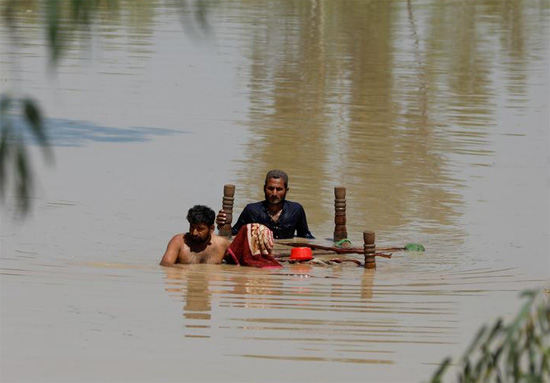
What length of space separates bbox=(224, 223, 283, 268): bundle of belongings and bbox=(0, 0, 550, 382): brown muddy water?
173 mm

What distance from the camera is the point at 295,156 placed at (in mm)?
19609

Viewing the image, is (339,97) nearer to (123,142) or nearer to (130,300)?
(123,142)

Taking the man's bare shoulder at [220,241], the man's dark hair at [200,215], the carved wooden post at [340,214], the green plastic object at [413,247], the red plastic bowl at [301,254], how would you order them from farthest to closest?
the carved wooden post at [340,214] → the green plastic object at [413,247] → the red plastic bowl at [301,254] → the man's bare shoulder at [220,241] → the man's dark hair at [200,215]

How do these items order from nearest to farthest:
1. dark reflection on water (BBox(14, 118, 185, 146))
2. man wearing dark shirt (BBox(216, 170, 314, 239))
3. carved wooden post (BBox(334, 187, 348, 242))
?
man wearing dark shirt (BBox(216, 170, 314, 239)) → carved wooden post (BBox(334, 187, 348, 242)) → dark reflection on water (BBox(14, 118, 185, 146))

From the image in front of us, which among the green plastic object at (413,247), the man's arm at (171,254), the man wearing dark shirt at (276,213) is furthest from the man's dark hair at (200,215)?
the green plastic object at (413,247)

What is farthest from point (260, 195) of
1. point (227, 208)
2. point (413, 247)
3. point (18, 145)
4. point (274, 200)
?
point (18, 145)

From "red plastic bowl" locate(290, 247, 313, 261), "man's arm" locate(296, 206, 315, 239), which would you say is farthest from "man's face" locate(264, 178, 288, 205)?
"red plastic bowl" locate(290, 247, 313, 261)

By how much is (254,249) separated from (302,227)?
1.53 metres

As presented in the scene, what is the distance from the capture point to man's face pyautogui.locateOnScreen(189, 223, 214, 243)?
13.1 meters

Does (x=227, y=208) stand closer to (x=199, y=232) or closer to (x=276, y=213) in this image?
(x=276, y=213)

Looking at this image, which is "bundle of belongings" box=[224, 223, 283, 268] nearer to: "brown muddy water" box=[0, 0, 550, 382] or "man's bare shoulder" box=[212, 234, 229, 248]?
"man's bare shoulder" box=[212, 234, 229, 248]

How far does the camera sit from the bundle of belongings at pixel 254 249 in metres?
13.3

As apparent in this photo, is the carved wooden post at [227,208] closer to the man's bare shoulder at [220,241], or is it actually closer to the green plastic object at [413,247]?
the man's bare shoulder at [220,241]

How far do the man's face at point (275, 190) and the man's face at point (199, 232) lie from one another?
1.27 m
